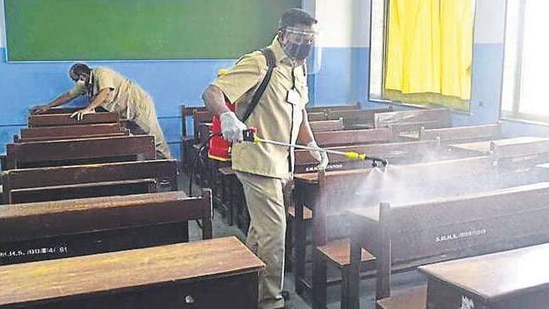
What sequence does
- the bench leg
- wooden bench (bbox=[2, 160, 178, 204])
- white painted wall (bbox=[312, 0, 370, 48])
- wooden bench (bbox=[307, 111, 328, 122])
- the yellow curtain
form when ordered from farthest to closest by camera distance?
1. white painted wall (bbox=[312, 0, 370, 48])
2. the yellow curtain
3. wooden bench (bbox=[307, 111, 328, 122])
4. the bench leg
5. wooden bench (bbox=[2, 160, 178, 204])

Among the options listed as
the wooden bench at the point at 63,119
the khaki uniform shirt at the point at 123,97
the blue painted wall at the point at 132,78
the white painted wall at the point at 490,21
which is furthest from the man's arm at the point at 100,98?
the white painted wall at the point at 490,21

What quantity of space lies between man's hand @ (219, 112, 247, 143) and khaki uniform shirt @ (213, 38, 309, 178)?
16 cm

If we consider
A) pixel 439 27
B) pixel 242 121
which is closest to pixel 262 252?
pixel 242 121

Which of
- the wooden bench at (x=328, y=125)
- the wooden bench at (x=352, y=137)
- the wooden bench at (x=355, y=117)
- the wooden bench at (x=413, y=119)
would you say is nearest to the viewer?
the wooden bench at (x=352, y=137)

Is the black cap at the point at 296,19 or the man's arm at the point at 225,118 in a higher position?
the black cap at the point at 296,19

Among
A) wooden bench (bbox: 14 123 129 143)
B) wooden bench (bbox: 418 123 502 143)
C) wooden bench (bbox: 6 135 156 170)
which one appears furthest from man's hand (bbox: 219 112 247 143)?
wooden bench (bbox: 14 123 129 143)

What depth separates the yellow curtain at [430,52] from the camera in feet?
17.4

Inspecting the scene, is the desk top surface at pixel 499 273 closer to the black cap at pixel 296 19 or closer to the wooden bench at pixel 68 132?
the black cap at pixel 296 19

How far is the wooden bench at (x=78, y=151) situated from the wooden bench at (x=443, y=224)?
75.3 inches

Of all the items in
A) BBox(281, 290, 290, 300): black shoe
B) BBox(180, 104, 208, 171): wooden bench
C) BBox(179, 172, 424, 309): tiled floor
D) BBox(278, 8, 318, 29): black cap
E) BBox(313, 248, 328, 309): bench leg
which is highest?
BBox(278, 8, 318, 29): black cap

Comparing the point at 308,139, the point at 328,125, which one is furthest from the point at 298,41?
the point at 328,125

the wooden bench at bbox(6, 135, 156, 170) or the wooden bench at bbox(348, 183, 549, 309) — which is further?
the wooden bench at bbox(6, 135, 156, 170)

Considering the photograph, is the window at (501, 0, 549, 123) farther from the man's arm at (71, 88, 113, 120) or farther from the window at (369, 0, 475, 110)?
the man's arm at (71, 88, 113, 120)

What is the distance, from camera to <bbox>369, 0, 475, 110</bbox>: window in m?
5.33
